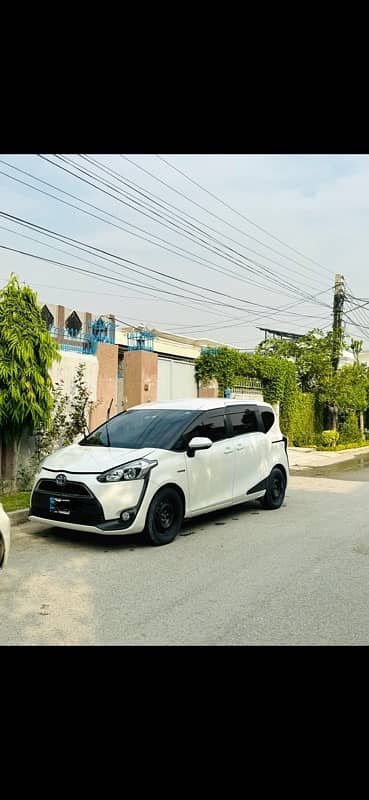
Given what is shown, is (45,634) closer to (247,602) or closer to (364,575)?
(247,602)

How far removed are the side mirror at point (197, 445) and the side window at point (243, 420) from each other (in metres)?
1.05

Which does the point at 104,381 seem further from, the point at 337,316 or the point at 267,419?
the point at 337,316

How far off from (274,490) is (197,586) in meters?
4.16

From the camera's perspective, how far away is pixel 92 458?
735 cm

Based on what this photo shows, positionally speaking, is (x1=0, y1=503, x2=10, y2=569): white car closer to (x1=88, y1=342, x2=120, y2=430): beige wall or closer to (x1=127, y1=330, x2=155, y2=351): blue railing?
(x1=88, y1=342, x2=120, y2=430): beige wall

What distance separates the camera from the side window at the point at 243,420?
8.79 m

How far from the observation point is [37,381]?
32.3ft

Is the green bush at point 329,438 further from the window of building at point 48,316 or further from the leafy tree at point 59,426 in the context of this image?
the window of building at point 48,316

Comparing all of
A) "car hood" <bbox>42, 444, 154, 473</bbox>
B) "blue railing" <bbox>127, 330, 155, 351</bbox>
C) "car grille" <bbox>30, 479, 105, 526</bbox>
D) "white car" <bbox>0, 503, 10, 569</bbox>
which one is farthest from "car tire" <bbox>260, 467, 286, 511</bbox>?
"blue railing" <bbox>127, 330, 155, 351</bbox>

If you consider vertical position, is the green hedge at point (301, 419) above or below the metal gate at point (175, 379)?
below

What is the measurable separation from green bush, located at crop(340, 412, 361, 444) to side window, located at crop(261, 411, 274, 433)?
17.3 metres

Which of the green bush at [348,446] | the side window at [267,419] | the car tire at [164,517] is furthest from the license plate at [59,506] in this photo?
the green bush at [348,446]
